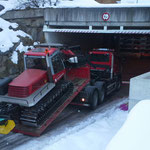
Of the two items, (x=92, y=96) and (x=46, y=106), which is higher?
(x=46, y=106)

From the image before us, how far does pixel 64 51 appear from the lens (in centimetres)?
984

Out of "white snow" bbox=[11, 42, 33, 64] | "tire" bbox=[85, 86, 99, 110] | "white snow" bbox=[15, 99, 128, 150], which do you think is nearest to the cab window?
"tire" bbox=[85, 86, 99, 110]

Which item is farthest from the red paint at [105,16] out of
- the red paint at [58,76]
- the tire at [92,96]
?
the red paint at [58,76]

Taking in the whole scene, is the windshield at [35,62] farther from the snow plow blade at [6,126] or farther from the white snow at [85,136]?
the white snow at [85,136]

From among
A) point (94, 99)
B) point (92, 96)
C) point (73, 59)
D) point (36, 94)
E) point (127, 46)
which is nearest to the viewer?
point (36, 94)

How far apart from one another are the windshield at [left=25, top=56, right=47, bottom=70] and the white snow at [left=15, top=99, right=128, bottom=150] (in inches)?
107

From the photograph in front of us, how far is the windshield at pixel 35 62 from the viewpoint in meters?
8.20

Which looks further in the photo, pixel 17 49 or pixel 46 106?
pixel 17 49

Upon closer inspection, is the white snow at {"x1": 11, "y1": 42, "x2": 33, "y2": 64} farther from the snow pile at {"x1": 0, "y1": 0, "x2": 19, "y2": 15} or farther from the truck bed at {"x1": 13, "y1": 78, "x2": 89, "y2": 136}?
the truck bed at {"x1": 13, "y1": 78, "x2": 89, "y2": 136}

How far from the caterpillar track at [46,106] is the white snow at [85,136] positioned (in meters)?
0.70

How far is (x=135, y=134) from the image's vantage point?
359 cm

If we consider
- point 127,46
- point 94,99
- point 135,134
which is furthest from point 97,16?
point 127,46

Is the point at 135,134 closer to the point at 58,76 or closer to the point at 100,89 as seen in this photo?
the point at 58,76

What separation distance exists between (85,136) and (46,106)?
184 cm
